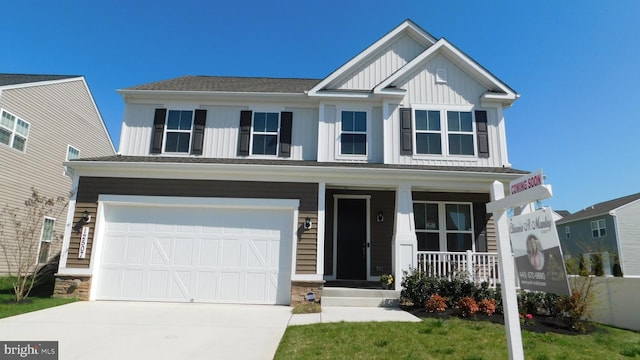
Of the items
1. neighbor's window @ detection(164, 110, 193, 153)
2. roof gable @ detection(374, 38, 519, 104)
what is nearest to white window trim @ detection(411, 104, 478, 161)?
roof gable @ detection(374, 38, 519, 104)

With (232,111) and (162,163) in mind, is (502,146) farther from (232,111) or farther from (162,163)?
(162,163)

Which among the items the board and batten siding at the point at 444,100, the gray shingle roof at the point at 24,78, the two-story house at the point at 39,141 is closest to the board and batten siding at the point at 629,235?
the board and batten siding at the point at 444,100

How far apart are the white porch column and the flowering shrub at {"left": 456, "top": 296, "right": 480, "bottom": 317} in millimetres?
1723

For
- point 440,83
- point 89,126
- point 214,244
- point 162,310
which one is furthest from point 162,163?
point 89,126

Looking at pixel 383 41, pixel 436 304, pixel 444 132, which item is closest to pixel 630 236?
pixel 444 132

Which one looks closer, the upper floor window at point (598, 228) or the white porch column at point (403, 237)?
the white porch column at point (403, 237)

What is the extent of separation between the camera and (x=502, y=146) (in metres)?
10.9

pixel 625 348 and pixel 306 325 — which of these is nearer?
pixel 625 348

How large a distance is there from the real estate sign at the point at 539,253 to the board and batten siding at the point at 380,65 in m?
8.68

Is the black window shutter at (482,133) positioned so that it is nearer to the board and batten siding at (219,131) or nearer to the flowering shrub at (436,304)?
the board and batten siding at (219,131)

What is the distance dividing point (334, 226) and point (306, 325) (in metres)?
4.71

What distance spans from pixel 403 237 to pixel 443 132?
12.1ft

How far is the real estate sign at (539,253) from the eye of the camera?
301 cm

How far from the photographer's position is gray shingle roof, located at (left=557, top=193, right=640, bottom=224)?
2427cm
